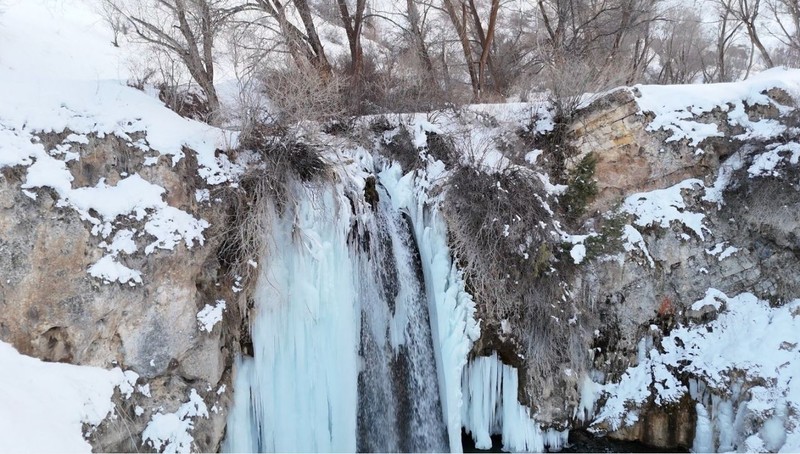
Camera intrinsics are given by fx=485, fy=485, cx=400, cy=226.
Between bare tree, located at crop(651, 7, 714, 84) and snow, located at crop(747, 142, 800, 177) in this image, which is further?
bare tree, located at crop(651, 7, 714, 84)

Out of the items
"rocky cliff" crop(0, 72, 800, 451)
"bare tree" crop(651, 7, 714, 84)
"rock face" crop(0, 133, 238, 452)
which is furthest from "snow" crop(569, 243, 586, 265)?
"bare tree" crop(651, 7, 714, 84)

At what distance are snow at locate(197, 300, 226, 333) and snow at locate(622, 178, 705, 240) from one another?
228 inches

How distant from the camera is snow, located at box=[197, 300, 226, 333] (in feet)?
17.7

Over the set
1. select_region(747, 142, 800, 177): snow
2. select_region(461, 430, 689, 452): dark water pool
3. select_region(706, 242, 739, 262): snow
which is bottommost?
select_region(461, 430, 689, 452): dark water pool

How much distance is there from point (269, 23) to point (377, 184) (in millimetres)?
4874

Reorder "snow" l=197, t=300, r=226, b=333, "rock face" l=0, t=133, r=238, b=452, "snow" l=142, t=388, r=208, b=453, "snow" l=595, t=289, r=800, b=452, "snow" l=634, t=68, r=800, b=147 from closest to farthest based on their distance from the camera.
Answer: "rock face" l=0, t=133, r=238, b=452, "snow" l=142, t=388, r=208, b=453, "snow" l=197, t=300, r=226, b=333, "snow" l=595, t=289, r=800, b=452, "snow" l=634, t=68, r=800, b=147

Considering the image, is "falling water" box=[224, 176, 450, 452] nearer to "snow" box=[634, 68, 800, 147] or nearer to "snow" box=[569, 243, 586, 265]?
"snow" box=[569, 243, 586, 265]

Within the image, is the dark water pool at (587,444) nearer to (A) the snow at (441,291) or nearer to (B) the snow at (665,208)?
(A) the snow at (441,291)

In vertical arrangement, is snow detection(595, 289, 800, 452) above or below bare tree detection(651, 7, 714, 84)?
below

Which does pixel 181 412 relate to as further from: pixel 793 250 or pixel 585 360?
pixel 793 250

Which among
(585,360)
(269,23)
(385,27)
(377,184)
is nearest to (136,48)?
(269,23)

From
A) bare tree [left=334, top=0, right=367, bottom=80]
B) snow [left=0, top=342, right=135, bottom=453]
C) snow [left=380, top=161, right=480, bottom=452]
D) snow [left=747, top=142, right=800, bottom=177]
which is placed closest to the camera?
snow [left=0, top=342, right=135, bottom=453]

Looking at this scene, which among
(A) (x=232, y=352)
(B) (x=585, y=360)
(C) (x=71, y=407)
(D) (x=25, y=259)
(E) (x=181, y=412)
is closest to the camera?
(C) (x=71, y=407)

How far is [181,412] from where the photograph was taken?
16.7 feet
